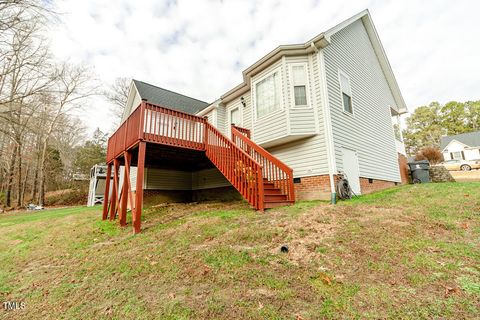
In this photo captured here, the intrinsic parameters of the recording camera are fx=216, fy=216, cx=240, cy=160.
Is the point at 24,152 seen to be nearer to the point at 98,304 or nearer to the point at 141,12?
the point at 141,12

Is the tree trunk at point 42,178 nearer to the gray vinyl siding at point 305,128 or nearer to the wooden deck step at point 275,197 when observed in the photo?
the gray vinyl siding at point 305,128

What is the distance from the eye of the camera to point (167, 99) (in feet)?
46.2

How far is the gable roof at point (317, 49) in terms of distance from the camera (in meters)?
7.42

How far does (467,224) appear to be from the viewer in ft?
12.2

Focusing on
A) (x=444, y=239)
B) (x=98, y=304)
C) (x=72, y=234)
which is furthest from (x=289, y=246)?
(x=72, y=234)

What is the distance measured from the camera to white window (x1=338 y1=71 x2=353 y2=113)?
8367 mm

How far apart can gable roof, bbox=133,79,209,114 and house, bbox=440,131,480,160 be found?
37.5 m

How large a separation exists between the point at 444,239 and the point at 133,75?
2835cm

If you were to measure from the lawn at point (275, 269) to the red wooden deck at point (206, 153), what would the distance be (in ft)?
3.91

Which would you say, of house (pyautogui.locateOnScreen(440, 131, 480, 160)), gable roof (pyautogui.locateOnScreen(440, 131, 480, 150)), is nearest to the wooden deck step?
house (pyautogui.locateOnScreen(440, 131, 480, 160))

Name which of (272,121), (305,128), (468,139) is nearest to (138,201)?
(272,121)

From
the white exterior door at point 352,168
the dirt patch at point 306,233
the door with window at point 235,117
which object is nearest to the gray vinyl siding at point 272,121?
the door with window at point 235,117

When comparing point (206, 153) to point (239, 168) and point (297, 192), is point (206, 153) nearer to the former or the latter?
point (239, 168)

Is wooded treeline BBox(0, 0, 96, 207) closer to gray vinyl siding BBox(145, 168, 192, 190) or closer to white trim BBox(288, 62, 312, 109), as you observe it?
gray vinyl siding BBox(145, 168, 192, 190)
